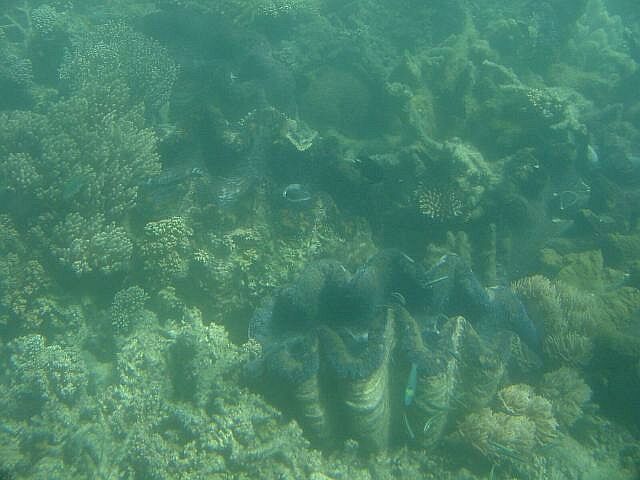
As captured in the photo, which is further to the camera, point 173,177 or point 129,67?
point 129,67

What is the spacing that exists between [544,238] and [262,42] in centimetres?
635

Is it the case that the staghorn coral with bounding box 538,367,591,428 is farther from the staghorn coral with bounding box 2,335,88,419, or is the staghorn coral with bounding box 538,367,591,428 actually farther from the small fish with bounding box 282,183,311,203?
the staghorn coral with bounding box 2,335,88,419

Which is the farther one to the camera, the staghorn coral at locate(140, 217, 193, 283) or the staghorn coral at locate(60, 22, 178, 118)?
the staghorn coral at locate(60, 22, 178, 118)

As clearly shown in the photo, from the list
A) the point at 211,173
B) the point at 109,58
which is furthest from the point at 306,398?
the point at 109,58

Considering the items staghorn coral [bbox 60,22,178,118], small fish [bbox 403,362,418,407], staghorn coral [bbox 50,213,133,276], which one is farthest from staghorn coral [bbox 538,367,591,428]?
staghorn coral [bbox 60,22,178,118]

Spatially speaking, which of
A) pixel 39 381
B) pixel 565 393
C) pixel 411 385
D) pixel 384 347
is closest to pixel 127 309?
pixel 39 381

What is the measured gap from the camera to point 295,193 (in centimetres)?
513

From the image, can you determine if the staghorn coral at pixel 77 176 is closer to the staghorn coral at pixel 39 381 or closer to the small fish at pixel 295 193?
the staghorn coral at pixel 39 381

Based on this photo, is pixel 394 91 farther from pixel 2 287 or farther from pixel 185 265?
pixel 2 287

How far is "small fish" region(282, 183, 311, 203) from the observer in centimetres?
509

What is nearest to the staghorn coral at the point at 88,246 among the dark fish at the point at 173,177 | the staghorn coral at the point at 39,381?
the dark fish at the point at 173,177

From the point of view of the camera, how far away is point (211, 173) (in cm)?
532

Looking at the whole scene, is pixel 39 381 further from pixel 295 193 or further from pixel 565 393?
pixel 565 393

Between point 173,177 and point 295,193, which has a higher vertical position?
point 295,193
